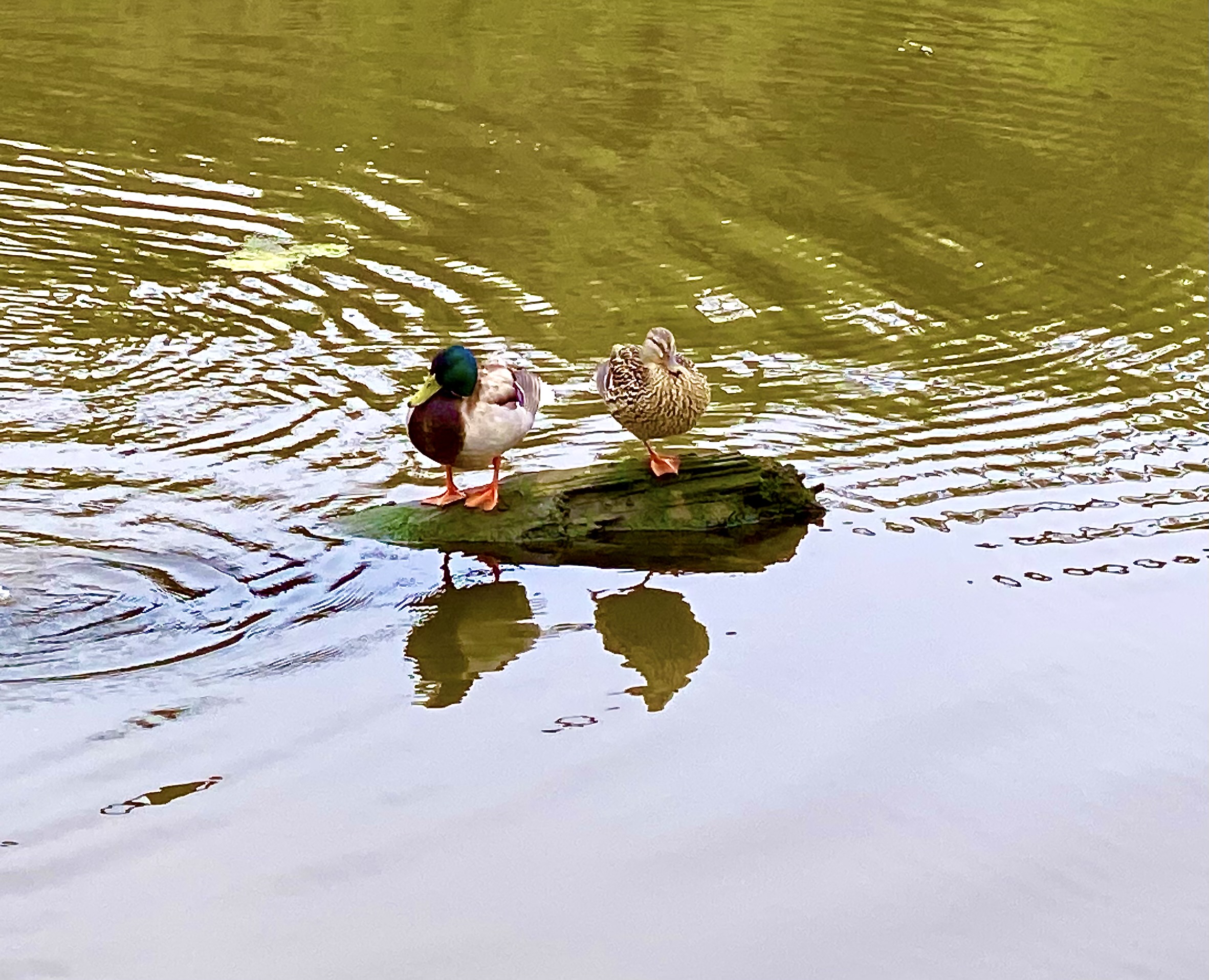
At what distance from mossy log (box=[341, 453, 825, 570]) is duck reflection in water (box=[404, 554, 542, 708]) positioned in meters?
0.15

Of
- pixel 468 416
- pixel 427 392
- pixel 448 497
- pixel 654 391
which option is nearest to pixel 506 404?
pixel 468 416

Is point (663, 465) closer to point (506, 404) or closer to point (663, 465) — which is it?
point (663, 465)

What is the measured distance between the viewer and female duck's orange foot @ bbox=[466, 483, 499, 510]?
220 inches

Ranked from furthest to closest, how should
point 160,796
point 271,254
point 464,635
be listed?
1. point 271,254
2. point 464,635
3. point 160,796

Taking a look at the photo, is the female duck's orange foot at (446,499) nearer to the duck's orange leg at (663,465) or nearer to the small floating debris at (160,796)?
the duck's orange leg at (663,465)

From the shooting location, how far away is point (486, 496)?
5.62 m

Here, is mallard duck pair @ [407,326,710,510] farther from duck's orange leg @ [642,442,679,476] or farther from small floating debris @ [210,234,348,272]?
small floating debris @ [210,234,348,272]

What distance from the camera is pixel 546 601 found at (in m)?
5.36

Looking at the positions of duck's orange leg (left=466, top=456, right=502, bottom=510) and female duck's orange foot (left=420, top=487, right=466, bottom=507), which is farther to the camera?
female duck's orange foot (left=420, top=487, right=466, bottom=507)

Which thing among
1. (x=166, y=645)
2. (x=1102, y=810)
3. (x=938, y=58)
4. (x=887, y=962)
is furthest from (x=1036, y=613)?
(x=938, y=58)

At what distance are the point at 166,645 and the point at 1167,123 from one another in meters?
9.34

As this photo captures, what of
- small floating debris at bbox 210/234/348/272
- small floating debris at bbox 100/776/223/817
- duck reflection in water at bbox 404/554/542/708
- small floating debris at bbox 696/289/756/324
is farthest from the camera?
small floating debris at bbox 210/234/348/272

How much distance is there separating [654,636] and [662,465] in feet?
2.48

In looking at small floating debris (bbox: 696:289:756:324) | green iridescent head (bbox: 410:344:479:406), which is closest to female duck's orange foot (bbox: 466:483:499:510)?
green iridescent head (bbox: 410:344:479:406)
